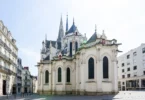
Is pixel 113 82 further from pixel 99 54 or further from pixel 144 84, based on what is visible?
pixel 144 84

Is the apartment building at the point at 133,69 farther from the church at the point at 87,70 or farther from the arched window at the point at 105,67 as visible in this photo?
the arched window at the point at 105,67

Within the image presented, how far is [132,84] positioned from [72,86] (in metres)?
41.5

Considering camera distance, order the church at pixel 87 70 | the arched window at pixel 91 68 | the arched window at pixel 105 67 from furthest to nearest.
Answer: the arched window at pixel 91 68
the arched window at pixel 105 67
the church at pixel 87 70

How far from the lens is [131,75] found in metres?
89.7

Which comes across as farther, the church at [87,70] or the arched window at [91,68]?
the arched window at [91,68]

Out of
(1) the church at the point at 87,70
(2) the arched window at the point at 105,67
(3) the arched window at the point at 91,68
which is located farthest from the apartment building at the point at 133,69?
(3) the arched window at the point at 91,68

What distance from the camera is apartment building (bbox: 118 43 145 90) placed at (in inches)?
3241

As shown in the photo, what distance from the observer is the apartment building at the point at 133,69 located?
8231 centimetres

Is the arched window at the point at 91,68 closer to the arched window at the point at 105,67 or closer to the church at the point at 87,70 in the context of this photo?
the church at the point at 87,70

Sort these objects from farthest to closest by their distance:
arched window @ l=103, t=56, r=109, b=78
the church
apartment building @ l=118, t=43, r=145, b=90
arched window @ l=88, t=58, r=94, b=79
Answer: apartment building @ l=118, t=43, r=145, b=90
arched window @ l=88, t=58, r=94, b=79
arched window @ l=103, t=56, r=109, b=78
the church

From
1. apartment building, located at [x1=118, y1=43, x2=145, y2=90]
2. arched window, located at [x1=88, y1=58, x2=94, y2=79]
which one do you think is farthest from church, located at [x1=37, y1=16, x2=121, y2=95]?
apartment building, located at [x1=118, y1=43, x2=145, y2=90]

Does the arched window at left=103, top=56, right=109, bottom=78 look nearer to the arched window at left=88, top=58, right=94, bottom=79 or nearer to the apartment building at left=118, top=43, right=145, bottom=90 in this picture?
the arched window at left=88, top=58, right=94, bottom=79

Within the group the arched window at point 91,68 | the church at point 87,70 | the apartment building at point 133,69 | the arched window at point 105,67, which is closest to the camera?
the church at point 87,70

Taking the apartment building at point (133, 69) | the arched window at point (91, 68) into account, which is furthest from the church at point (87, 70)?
the apartment building at point (133, 69)
